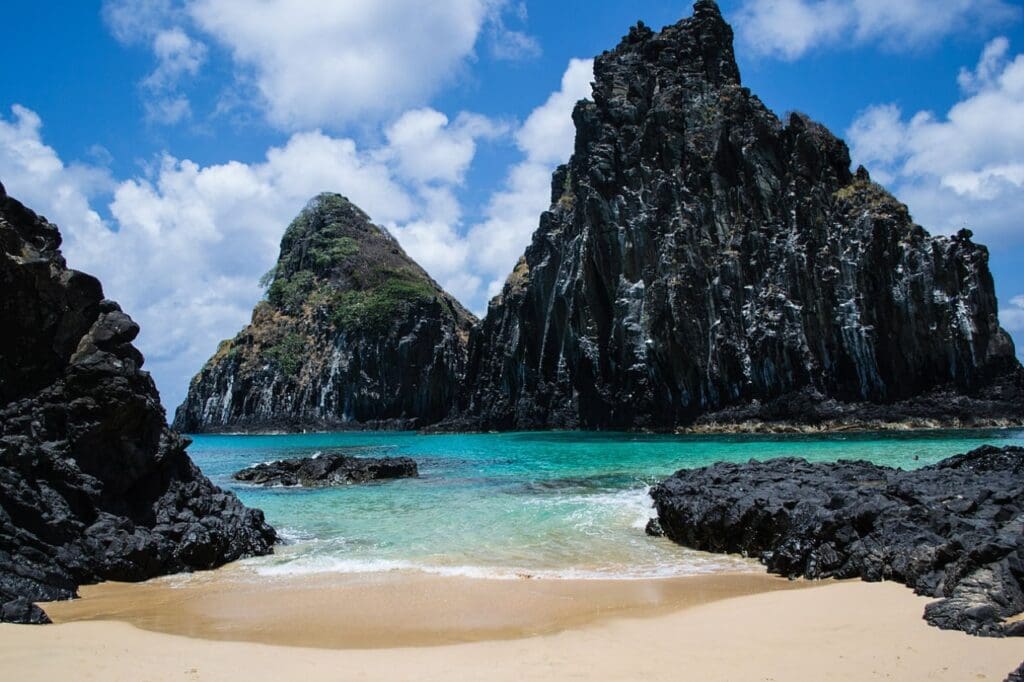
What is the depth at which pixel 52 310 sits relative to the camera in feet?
44.3

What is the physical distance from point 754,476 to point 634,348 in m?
53.4

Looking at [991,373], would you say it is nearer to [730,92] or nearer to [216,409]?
[730,92]

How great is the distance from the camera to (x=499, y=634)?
8.48 m

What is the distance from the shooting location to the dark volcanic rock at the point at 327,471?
2923cm

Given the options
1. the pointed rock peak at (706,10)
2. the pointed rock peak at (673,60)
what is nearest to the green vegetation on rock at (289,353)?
the pointed rock peak at (673,60)

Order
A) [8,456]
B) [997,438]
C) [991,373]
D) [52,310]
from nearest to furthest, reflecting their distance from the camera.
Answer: [8,456] → [52,310] → [997,438] → [991,373]

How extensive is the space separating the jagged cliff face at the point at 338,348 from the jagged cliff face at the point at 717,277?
74.5 feet

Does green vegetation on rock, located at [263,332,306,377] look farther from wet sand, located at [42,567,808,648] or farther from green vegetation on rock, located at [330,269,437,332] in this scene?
wet sand, located at [42,567,808,648]

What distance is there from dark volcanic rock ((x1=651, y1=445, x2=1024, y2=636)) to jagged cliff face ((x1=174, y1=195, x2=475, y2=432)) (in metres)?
88.1

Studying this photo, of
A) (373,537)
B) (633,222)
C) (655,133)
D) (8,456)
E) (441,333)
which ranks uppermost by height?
(655,133)

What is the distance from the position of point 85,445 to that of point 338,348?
10269 cm

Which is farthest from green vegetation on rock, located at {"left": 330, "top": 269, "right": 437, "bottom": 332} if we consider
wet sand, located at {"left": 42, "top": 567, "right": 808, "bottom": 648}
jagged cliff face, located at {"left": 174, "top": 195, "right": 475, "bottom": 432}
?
wet sand, located at {"left": 42, "top": 567, "right": 808, "bottom": 648}


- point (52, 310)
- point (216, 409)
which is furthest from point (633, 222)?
point (216, 409)

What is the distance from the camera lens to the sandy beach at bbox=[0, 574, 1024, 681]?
6.54m
